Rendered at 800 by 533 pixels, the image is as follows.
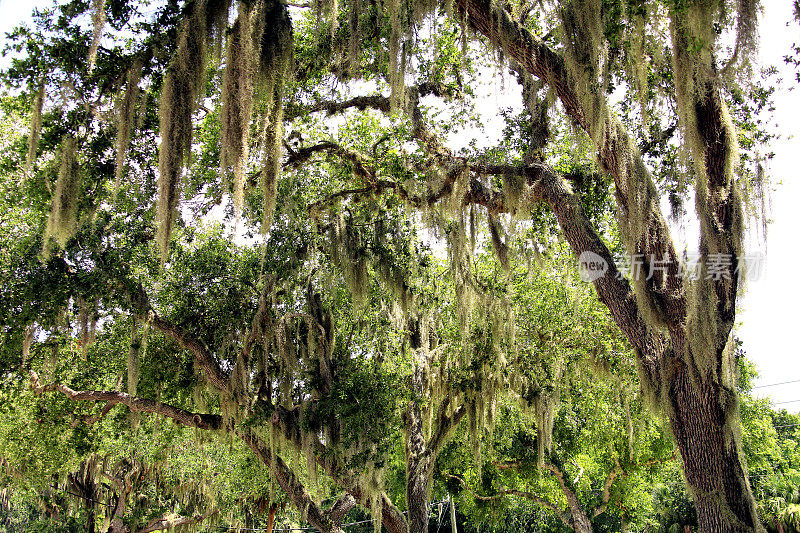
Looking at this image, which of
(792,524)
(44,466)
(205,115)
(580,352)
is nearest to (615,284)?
(580,352)

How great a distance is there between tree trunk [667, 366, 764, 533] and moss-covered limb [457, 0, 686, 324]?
1.90 feet

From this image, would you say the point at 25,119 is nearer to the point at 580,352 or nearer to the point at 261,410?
the point at 261,410

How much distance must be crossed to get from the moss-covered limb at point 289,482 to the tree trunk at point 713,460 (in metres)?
4.62

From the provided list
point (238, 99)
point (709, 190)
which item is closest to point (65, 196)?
point (238, 99)

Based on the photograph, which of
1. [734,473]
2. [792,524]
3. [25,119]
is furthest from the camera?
[792,524]

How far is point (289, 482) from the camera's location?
23.8 ft

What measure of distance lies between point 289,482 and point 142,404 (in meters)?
2.05

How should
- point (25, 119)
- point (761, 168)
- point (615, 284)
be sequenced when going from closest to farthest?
point (761, 168) < point (615, 284) < point (25, 119)

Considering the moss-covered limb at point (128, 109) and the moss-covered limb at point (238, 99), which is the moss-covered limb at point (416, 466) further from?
the moss-covered limb at point (128, 109)

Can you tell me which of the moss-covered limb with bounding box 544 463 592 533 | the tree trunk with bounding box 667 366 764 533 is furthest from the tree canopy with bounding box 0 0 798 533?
the moss-covered limb with bounding box 544 463 592 533

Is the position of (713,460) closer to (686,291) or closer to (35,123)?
(686,291)

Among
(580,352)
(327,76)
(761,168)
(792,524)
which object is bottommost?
(792,524)

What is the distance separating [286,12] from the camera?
4645 mm

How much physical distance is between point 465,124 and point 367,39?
5.49 ft
